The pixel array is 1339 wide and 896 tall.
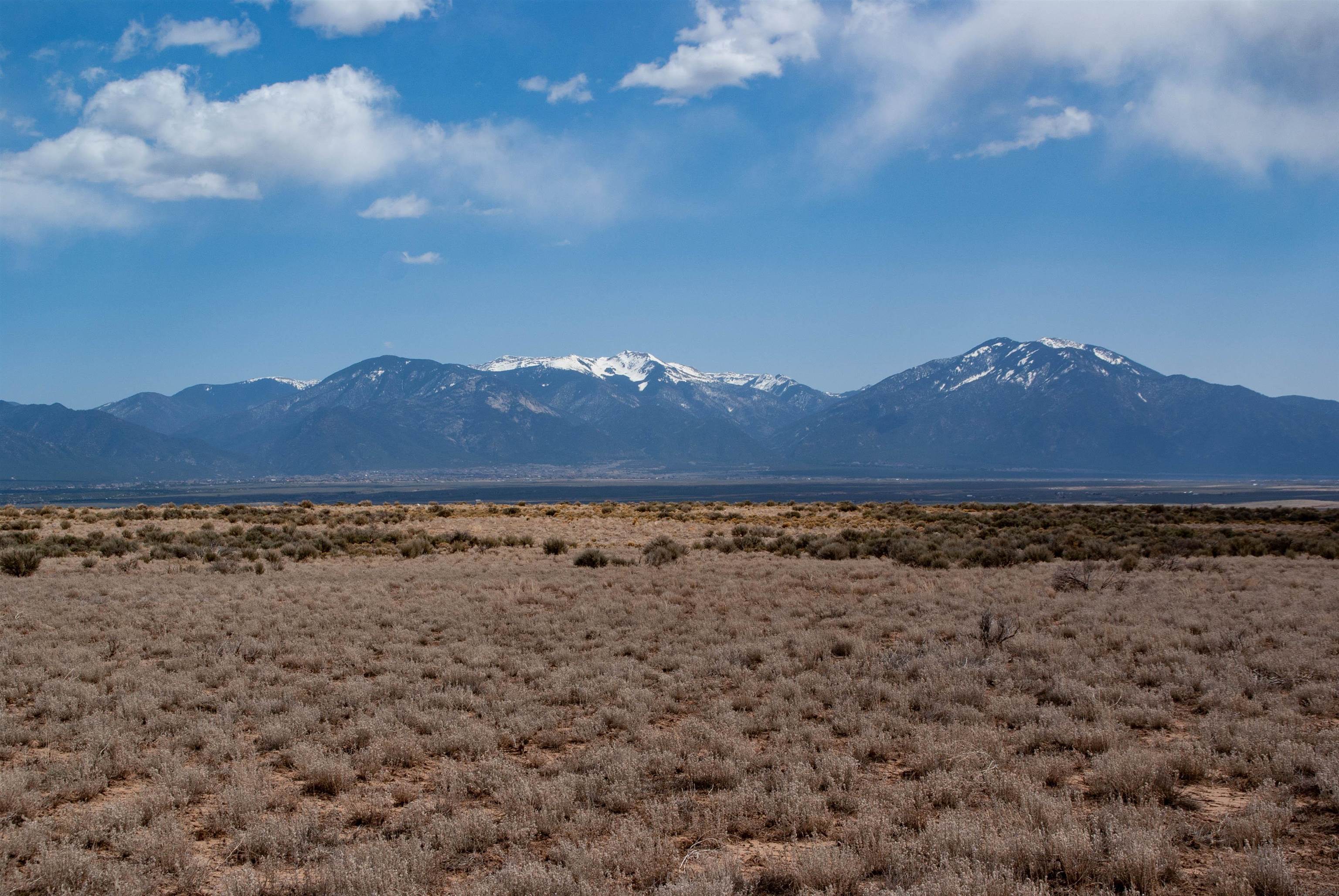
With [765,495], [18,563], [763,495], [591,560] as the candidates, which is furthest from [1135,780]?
[763,495]

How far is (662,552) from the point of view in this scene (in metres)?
24.1

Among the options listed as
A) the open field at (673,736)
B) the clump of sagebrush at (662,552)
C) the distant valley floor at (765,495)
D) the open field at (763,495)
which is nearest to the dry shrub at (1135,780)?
the open field at (673,736)

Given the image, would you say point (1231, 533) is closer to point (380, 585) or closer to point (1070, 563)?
point (1070, 563)

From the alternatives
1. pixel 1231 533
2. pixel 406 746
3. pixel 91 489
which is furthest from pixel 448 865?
pixel 91 489

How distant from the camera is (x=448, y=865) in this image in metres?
5.34

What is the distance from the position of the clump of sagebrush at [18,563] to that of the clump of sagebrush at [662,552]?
17.1 metres

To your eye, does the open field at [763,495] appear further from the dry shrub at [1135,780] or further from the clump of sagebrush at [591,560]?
the dry shrub at [1135,780]

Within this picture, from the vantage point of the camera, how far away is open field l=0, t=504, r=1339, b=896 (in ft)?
16.6

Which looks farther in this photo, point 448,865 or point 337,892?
point 448,865

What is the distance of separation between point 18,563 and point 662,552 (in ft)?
59.2

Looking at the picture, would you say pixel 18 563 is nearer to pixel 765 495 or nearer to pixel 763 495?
pixel 765 495

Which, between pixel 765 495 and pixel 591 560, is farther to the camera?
pixel 765 495

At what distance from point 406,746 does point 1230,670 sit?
33.1 ft

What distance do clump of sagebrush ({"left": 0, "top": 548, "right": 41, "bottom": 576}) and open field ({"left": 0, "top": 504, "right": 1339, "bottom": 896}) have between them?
221 centimetres
